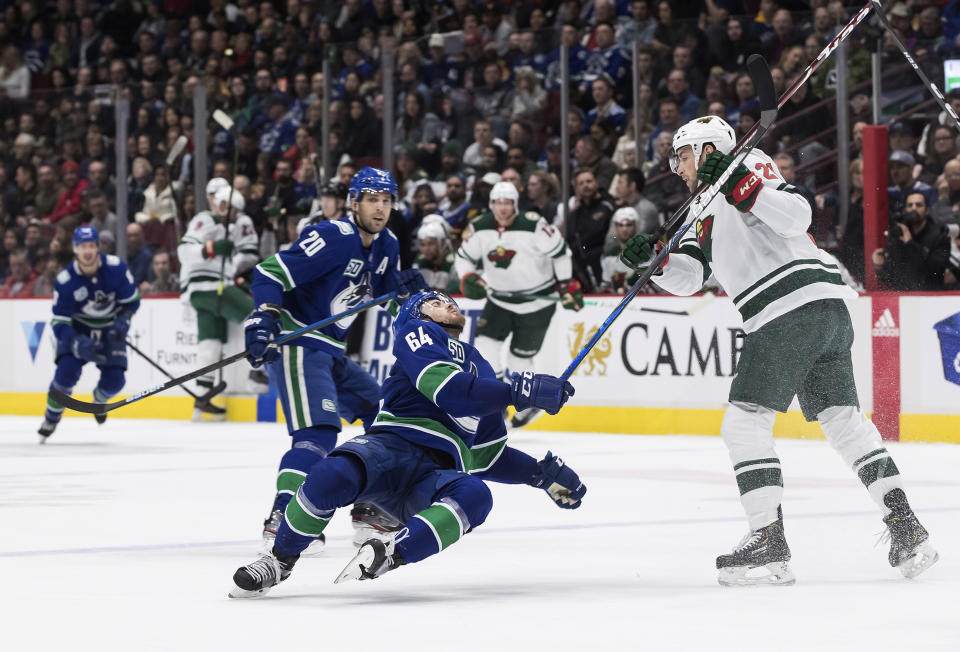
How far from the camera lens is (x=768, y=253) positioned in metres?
4.71

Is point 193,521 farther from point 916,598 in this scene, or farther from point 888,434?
point 888,434

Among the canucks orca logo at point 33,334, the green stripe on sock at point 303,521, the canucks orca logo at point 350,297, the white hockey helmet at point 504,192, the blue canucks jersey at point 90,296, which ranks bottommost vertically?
the canucks orca logo at point 33,334

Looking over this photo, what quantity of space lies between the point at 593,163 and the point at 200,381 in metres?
3.68

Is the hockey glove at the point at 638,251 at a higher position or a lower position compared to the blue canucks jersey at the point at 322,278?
higher

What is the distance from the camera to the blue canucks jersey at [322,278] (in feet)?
18.4

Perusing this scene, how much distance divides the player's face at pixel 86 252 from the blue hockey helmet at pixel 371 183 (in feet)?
17.7

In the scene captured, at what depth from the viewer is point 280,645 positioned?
3430 mm

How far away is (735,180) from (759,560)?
1053mm

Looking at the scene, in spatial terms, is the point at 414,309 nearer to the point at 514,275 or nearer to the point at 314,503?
the point at 314,503

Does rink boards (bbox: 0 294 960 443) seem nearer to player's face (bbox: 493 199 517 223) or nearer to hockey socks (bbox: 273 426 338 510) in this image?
player's face (bbox: 493 199 517 223)

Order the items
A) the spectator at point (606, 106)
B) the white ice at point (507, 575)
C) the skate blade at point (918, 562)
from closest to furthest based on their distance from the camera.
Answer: the white ice at point (507, 575)
the skate blade at point (918, 562)
the spectator at point (606, 106)

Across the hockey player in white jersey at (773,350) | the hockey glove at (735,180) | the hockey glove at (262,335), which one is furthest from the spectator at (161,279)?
the hockey glove at (735,180)

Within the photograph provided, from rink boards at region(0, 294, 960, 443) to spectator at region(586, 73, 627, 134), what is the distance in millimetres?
1279

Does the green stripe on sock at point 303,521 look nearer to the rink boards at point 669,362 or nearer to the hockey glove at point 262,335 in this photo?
the hockey glove at point 262,335
